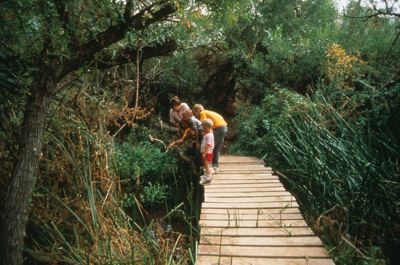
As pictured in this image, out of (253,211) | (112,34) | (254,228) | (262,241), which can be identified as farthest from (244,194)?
(112,34)

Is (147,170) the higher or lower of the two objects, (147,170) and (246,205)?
the lower

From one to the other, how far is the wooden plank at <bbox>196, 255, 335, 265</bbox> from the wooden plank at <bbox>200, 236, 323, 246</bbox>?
25 cm

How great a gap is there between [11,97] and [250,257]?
2.71 metres

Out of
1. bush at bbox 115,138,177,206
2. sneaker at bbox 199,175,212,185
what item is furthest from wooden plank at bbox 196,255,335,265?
bush at bbox 115,138,177,206

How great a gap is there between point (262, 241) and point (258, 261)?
1.22 ft

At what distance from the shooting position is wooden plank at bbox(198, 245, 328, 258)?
307 centimetres

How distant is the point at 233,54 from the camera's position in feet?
35.0

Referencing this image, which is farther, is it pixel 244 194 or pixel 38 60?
pixel 244 194

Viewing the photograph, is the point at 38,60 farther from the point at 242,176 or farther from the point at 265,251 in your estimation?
the point at 242,176

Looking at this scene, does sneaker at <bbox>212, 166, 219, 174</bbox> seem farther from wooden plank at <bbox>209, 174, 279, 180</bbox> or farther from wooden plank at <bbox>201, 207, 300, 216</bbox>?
wooden plank at <bbox>201, 207, 300, 216</bbox>

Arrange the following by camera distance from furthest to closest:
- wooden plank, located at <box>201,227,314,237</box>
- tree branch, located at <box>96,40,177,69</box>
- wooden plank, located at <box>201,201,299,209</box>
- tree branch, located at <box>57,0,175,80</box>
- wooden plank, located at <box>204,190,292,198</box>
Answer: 1. wooden plank, located at <box>204,190,292,198</box>
2. wooden plank, located at <box>201,201,299,209</box>
3. tree branch, located at <box>96,40,177,69</box>
4. wooden plank, located at <box>201,227,314,237</box>
5. tree branch, located at <box>57,0,175,80</box>

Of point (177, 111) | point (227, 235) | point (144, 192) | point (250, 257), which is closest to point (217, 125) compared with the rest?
point (177, 111)

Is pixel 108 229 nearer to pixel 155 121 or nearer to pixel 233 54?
pixel 155 121

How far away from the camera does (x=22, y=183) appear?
10.6 feet
